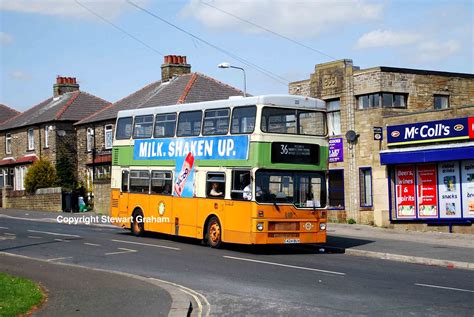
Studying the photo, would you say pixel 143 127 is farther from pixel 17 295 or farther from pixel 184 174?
pixel 17 295

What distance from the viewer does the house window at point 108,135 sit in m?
48.4

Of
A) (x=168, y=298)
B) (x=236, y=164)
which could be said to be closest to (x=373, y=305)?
(x=168, y=298)

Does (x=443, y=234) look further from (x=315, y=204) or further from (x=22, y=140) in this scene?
(x=22, y=140)

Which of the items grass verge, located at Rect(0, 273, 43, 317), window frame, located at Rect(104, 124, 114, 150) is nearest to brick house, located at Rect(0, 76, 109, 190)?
window frame, located at Rect(104, 124, 114, 150)

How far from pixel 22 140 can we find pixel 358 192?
116ft

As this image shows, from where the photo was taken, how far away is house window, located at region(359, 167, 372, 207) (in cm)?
3001

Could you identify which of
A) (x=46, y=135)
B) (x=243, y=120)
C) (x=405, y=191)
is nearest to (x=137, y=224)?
(x=243, y=120)

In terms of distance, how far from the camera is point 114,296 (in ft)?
38.7

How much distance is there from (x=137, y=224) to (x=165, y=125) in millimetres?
4177

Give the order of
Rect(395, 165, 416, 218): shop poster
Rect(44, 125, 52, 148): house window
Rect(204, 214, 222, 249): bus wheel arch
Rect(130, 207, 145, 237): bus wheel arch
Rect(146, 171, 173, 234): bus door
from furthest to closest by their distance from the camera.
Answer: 1. Rect(44, 125, 52, 148): house window
2. Rect(395, 165, 416, 218): shop poster
3. Rect(130, 207, 145, 237): bus wheel arch
4. Rect(146, 171, 173, 234): bus door
5. Rect(204, 214, 222, 249): bus wheel arch

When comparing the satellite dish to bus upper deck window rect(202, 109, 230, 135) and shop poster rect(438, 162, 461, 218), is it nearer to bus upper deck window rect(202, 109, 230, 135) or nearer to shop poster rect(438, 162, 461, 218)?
shop poster rect(438, 162, 461, 218)

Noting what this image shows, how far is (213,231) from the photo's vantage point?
21453mm

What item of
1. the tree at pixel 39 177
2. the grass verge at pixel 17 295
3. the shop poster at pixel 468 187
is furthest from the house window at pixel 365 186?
the tree at pixel 39 177

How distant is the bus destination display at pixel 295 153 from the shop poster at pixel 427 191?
27.1ft
